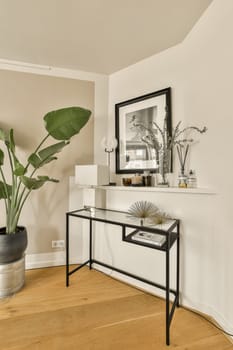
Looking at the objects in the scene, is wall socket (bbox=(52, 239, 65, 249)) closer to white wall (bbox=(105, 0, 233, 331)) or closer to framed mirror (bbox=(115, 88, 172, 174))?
framed mirror (bbox=(115, 88, 172, 174))

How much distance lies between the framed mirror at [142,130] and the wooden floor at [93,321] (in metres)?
1.31

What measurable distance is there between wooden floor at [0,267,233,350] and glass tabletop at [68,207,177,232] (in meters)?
0.75

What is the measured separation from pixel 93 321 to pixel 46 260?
1208 mm

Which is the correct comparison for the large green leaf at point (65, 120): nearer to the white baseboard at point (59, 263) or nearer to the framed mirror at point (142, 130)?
the framed mirror at point (142, 130)

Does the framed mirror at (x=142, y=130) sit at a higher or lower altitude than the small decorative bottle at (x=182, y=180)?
higher

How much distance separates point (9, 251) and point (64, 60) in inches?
85.9

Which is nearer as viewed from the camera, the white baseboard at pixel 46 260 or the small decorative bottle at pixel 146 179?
the small decorative bottle at pixel 146 179

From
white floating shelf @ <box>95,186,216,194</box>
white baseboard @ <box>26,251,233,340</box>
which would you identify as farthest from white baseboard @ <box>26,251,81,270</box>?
white floating shelf @ <box>95,186,216,194</box>

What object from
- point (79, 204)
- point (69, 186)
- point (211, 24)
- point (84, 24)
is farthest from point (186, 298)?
point (84, 24)

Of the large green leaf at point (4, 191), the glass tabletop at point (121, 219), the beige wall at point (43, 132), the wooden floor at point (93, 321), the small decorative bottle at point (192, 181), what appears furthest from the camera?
the beige wall at point (43, 132)

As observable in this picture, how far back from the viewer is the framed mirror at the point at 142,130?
2283 mm

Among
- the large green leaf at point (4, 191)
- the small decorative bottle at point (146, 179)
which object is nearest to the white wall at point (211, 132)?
the small decorative bottle at point (146, 179)

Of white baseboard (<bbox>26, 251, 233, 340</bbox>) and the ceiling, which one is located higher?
the ceiling

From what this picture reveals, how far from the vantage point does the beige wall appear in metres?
2.64
